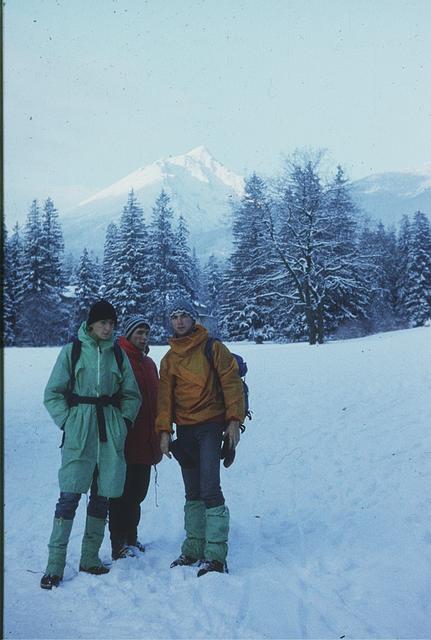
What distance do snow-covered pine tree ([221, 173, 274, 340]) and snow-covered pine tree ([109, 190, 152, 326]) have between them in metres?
5.17

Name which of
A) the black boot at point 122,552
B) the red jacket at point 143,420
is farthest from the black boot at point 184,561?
the red jacket at point 143,420

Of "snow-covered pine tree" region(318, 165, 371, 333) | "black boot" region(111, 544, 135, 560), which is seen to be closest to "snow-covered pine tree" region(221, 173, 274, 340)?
"snow-covered pine tree" region(318, 165, 371, 333)

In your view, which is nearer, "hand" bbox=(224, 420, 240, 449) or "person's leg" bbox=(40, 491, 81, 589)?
"person's leg" bbox=(40, 491, 81, 589)

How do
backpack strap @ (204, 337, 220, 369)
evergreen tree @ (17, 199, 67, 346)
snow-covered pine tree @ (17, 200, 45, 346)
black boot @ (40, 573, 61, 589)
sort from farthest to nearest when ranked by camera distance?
evergreen tree @ (17, 199, 67, 346)
snow-covered pine tree @ (17, 200, 45, 346)
backpack strap @ (204, 337, 220, 369)
black boot @ (40, 573, 61, 589)

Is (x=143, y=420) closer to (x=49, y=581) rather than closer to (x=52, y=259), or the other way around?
(x=49, y=581)

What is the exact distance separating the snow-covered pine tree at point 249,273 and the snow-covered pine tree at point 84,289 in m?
7.26

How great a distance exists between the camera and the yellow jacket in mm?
3816

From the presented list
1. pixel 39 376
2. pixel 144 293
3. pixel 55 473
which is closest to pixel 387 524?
pixel 55 473

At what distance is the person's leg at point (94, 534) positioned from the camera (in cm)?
374

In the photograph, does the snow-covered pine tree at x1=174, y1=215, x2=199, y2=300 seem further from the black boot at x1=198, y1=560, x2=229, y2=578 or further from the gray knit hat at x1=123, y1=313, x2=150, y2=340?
the black boot at x1=198, y1=560, x2=229, y2=578

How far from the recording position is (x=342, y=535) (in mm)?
4535

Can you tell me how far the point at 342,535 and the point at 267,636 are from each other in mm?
1759

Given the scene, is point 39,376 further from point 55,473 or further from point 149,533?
point 149,533

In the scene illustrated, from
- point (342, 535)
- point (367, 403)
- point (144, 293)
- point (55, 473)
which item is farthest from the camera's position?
point (144, 293)
